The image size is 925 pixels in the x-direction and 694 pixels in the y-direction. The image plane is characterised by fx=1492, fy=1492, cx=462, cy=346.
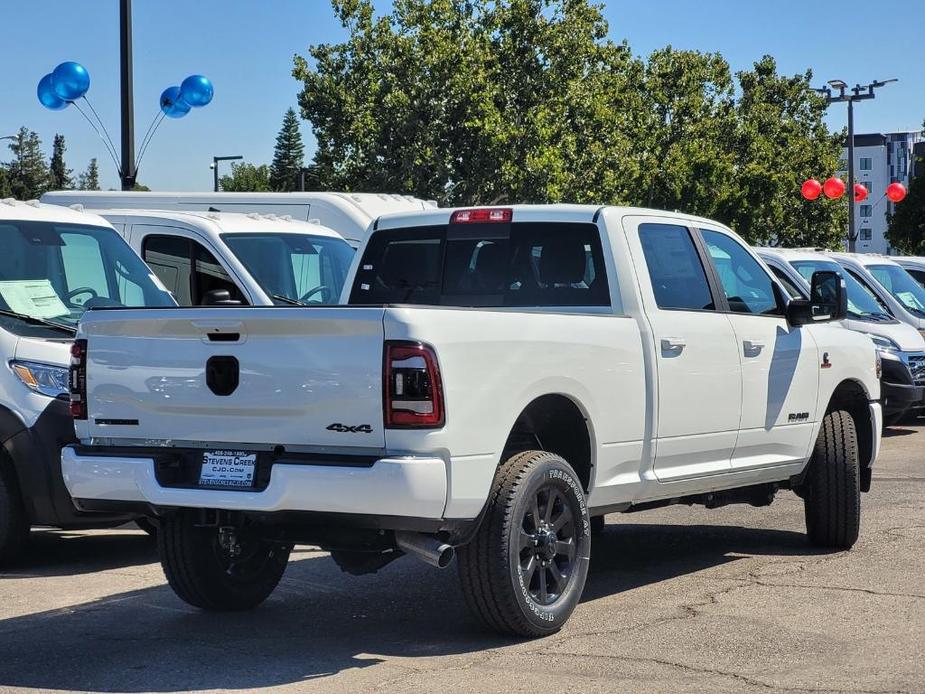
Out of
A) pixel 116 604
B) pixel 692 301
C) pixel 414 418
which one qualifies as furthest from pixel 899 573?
pixel 116 604

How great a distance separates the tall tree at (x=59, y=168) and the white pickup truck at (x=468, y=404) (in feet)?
494

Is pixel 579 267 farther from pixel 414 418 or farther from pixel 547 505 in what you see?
pixel 414 418

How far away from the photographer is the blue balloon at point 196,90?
18.4 meters

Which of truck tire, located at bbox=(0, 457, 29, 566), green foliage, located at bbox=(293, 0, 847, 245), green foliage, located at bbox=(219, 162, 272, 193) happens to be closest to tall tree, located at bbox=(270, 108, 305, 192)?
green foliage, located at bbox=(219, 162, 272, 193)

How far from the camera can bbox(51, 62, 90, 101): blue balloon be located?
1770 cm

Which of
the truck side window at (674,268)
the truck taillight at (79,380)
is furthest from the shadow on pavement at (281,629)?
the truck side window at (674,268)

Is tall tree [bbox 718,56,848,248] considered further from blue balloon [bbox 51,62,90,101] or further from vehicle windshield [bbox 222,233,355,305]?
vehicle windshield [bbox 222,233,355,305]

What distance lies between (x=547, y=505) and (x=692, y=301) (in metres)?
1.82

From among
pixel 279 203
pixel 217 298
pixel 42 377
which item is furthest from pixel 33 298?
pixel 279 203

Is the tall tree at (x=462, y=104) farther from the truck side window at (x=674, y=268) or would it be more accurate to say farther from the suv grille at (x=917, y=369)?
the truck side window at (x=674, y=268)

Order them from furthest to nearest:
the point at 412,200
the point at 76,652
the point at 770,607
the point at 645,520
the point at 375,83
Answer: the point at 375,83
the point at 412,200
the point at 645,520
the point at 770,607
the point at 76,652

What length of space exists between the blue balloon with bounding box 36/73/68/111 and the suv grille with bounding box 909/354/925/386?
10395 millimetres

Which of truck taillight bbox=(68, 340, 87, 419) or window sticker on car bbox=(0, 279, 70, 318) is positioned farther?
window sticker on car bbox=(0, 279, 70, 318)

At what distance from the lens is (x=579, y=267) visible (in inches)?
292
